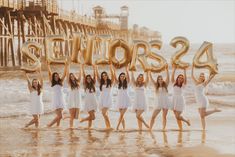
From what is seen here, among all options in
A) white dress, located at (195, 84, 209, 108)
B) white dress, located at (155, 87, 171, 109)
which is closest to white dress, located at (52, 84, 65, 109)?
white dress, located at (155, 87, 171, 109)

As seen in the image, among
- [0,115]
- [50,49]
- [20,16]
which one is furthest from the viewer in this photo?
[20,16]

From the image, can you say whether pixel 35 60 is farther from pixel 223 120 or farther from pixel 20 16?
pixel 20 16

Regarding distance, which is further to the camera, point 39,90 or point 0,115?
point 0,115

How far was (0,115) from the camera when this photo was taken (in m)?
12.3

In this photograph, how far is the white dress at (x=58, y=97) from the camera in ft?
31.1

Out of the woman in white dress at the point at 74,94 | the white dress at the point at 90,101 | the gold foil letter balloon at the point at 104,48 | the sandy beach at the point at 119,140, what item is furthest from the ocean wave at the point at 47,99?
the sandy beach at the point at 119,140

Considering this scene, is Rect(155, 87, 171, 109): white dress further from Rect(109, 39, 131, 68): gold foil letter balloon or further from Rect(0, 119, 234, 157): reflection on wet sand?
Rect(109, 39, 131, 68): gold foil letter balloon

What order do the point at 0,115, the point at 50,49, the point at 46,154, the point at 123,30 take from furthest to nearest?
the point at 123,30
the point at 0,115
the point at 50,49
the point at 46,154

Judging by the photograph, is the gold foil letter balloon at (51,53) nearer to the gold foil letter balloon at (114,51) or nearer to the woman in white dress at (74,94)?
the woman in white dress at (74,94)

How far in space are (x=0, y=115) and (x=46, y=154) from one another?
5.28 m

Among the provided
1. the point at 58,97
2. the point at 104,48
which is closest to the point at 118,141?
the point at 58,97

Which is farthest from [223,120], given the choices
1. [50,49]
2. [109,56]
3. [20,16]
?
[20,16]

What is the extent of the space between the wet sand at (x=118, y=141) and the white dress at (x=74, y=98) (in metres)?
0.49

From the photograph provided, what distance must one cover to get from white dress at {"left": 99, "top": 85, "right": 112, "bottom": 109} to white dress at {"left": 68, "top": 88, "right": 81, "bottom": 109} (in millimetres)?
448
